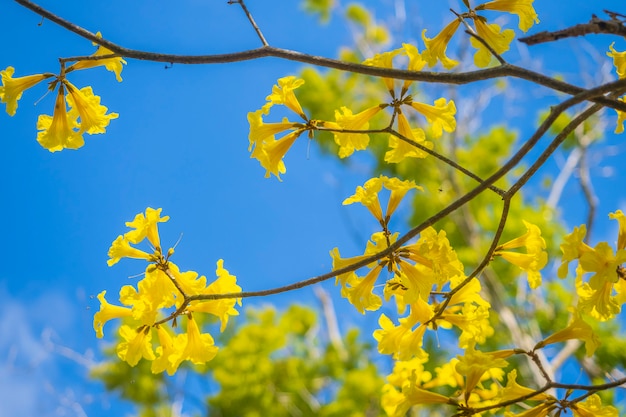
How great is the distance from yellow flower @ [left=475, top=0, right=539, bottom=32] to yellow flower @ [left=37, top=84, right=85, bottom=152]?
119cm

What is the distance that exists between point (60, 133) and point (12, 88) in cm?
18

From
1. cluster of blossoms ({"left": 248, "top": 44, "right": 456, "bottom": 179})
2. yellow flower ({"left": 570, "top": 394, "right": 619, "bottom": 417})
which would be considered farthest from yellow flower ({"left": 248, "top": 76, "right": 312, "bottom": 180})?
yellow flower ({"left": 570, "top": 394, "right": 619, "bottom": 417})

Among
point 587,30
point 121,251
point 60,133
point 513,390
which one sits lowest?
point 513,390


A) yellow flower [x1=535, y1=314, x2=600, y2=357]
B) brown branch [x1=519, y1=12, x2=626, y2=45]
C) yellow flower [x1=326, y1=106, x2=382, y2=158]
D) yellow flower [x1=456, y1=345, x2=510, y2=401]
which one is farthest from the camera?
yellow flower [x1=326, y1=106, x2=382, y2=158]

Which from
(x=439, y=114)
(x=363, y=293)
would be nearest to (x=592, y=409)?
(x=363, y=293)

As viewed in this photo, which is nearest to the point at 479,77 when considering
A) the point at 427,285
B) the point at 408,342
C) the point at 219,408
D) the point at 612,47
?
the point at 427,285

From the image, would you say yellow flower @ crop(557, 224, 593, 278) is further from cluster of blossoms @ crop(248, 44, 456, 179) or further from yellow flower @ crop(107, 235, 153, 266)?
yellow flower @ crop(107, 235, 153, 266)

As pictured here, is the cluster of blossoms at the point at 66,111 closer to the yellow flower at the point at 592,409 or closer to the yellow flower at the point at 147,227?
the yellow flower at the point at 147,227

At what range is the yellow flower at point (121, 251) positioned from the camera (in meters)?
1.72

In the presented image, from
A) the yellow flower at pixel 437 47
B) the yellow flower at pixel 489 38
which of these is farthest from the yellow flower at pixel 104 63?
the yellow flower at pixel 489 38

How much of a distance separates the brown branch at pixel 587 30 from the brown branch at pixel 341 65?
7 centimetres

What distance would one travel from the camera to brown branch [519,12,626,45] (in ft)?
3.98

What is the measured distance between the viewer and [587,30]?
4.09 feet

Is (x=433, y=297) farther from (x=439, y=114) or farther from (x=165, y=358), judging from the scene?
(x=165, y=358)
